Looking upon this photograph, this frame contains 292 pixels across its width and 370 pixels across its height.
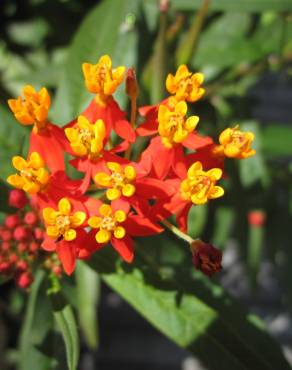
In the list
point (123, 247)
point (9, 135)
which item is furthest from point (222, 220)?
point (123, 247)

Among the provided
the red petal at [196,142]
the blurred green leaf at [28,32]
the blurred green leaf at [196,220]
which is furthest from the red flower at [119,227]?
the blurred green leaf at [28,32]

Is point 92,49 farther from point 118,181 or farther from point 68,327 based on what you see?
point 68,327

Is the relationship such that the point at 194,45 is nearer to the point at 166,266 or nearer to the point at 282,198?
the point at 166,266

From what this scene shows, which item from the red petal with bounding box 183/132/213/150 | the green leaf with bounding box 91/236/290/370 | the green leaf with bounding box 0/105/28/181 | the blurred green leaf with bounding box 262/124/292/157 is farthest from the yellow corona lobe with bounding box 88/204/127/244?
the blurred green leaf with bounding box 262/124/292/157

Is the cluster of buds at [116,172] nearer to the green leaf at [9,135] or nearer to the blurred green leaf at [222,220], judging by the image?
the green leaf at [9,135]

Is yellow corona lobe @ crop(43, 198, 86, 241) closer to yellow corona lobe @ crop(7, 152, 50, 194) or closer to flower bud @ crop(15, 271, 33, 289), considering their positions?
yellow corona lobe @ crop(7, 152, 50, 194)
